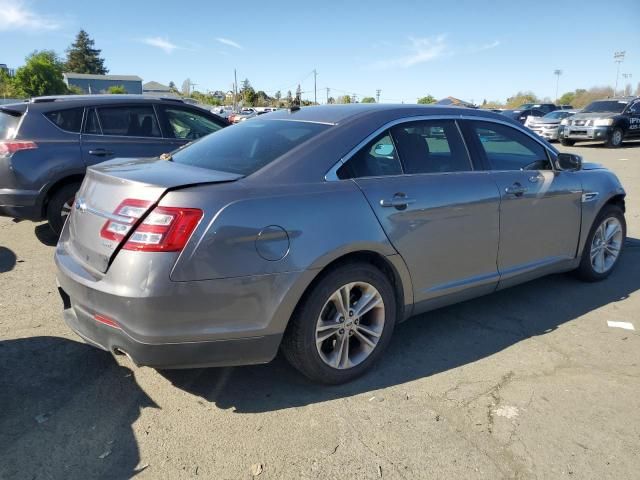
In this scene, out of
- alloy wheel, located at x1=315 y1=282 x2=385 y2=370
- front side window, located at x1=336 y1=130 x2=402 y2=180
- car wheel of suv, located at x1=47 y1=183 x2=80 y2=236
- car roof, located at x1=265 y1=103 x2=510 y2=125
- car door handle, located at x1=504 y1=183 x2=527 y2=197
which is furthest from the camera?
car wheel of suv, located at x1=47 y1=183 x2=80 y2=236

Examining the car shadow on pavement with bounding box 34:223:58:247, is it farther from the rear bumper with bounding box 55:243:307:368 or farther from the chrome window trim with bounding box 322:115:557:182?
the chrome window trim with bounding box 322:115:557:182

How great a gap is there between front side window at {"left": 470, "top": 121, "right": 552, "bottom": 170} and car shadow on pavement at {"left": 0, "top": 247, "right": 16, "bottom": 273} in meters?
4.55

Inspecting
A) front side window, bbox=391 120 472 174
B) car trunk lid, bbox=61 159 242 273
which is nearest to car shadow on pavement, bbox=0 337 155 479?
car trunk lid, bbox=61 159 242 273

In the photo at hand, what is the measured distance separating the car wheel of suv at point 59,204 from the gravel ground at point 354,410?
200 cm

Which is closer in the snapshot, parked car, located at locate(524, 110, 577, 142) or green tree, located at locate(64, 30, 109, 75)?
parked car, located at locate(524, 110, 577, 142)

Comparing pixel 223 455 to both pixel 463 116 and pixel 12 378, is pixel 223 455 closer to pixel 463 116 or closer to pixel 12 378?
pixel 12 378

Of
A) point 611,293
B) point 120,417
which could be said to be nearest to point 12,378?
point 120,417

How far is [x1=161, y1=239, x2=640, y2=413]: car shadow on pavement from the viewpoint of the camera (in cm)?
308

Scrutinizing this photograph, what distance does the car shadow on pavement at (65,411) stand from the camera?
2.46 m

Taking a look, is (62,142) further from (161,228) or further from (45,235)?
(161,228)

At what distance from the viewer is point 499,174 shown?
12.8 ft

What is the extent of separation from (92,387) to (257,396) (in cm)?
98

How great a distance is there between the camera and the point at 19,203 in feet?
18.2

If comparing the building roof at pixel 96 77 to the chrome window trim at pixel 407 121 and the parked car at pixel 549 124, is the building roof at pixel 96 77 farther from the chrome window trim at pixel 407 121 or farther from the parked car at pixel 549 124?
the chrome window trim at pixel 407 121
